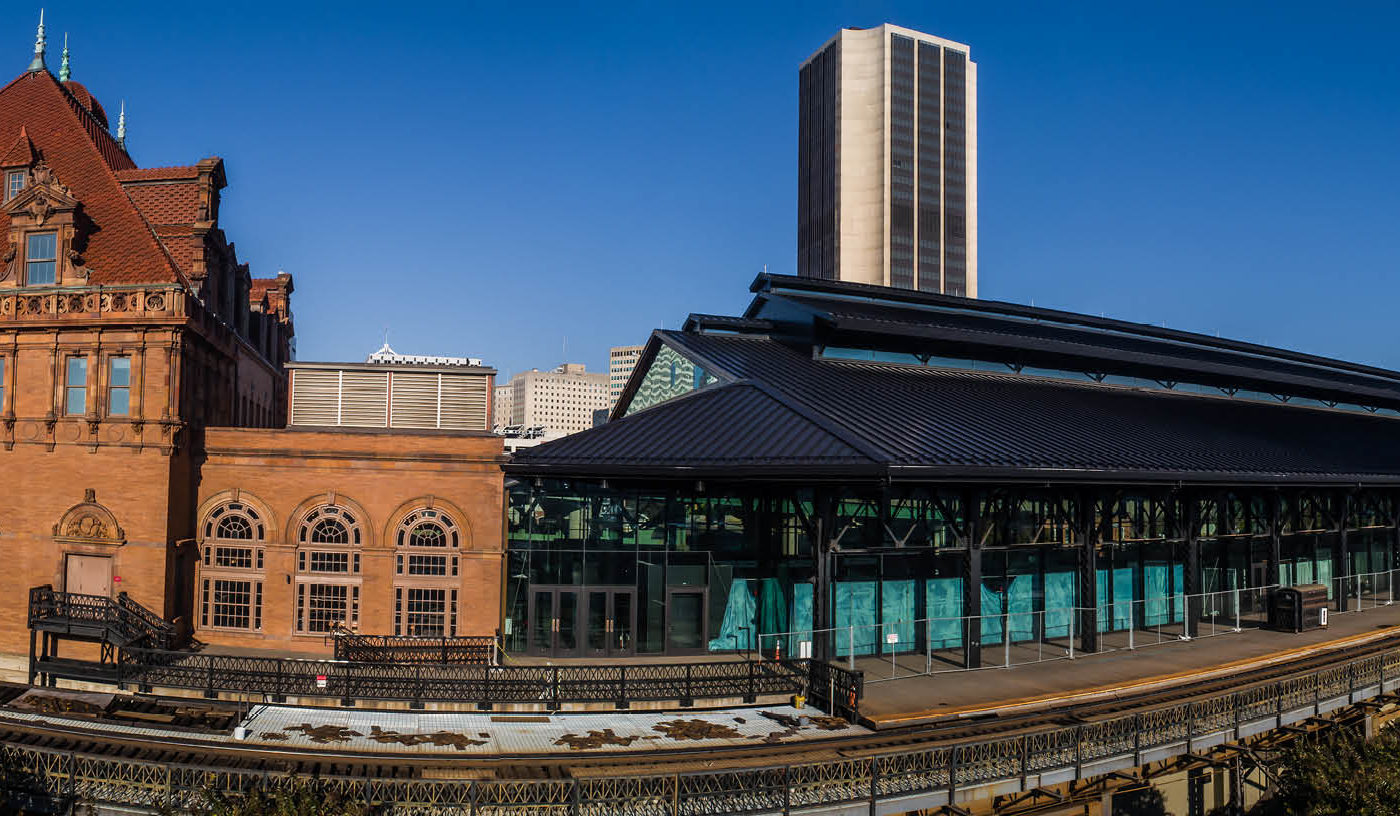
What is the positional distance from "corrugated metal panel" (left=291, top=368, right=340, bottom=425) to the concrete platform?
64.3 feet

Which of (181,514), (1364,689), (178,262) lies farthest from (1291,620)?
(178,262)

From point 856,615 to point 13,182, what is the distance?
33104 mm

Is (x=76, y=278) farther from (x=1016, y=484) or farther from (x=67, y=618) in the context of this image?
(x=1016, y=484)

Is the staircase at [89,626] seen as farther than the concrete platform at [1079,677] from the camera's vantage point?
Yes

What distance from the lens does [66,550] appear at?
27750 mm

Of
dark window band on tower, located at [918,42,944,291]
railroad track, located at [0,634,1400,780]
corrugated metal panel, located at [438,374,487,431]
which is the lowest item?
railroad track, located at [0,634,1400,780]

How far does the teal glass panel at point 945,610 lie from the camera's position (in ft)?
95.1

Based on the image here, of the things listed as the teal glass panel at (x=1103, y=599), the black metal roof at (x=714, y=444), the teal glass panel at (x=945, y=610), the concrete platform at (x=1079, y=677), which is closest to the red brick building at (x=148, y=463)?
the black metal roof at (x=714, y=444)

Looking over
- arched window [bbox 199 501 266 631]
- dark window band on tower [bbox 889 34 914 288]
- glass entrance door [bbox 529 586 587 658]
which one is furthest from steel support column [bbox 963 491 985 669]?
dark window band on tower [bbox 889 34 914 288]

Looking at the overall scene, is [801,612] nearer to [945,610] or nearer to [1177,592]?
[945,610]

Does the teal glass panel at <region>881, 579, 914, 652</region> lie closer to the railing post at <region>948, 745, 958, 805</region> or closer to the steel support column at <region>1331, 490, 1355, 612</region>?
the railing post at <region>948, 745, 958, 805</region>

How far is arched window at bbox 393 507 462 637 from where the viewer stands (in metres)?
28.3

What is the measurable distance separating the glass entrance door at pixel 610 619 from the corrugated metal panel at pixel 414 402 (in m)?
8.55

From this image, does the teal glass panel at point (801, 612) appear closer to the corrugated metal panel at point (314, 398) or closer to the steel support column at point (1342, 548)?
the corrugated metal panel at point (314, 398)
